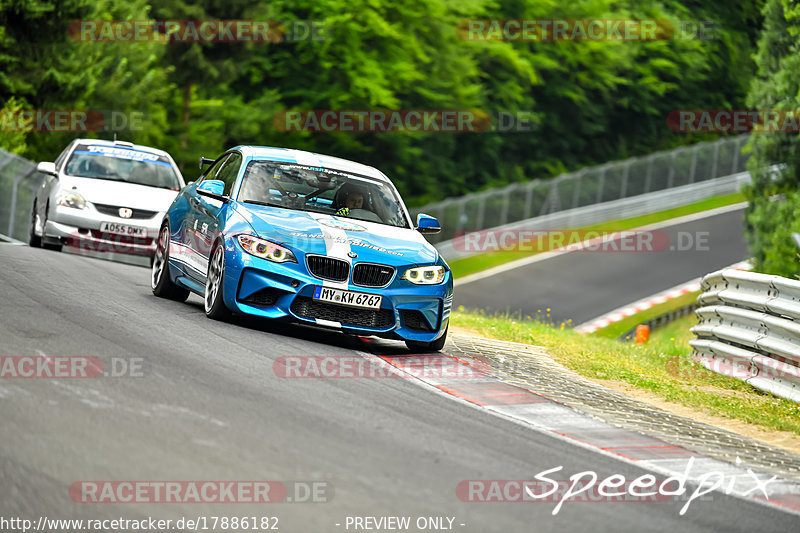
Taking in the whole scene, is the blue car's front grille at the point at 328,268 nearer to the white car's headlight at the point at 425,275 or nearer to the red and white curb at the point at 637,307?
the white car's headlight at the point at 425,275

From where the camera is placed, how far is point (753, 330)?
12.0 meters

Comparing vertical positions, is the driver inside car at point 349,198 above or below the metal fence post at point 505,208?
above

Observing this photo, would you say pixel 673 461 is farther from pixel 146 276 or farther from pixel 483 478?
pixel 146 276

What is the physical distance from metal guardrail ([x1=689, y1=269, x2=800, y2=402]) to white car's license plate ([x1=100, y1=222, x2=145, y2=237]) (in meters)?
8.19

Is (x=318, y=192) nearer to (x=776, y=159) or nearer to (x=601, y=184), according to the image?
(x=776, y=159)

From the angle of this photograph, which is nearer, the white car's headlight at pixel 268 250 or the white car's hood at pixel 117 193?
the white car's headlight at pixel 268 250

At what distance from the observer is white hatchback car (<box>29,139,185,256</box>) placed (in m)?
16.8

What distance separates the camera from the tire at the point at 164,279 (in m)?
12.2

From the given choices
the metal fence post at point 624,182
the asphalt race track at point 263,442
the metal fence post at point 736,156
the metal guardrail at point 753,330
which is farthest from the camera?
the metal fence post at point 736,156

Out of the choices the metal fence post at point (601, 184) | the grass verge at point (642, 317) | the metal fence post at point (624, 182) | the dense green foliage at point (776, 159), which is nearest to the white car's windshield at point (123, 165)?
the grass verge at point (642, 317)

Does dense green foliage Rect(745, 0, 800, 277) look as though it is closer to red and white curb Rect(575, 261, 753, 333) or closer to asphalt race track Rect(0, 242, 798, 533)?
red and white curb Rect(575, 261, 753, 333)

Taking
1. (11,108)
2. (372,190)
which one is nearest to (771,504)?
(372,190)

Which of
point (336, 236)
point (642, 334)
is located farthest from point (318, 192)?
point (642, 334)

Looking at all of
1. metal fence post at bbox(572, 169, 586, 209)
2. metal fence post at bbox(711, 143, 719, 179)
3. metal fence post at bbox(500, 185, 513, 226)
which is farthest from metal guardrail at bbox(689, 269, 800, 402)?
metal fence post at bbox(711, 143, 719, 179)
